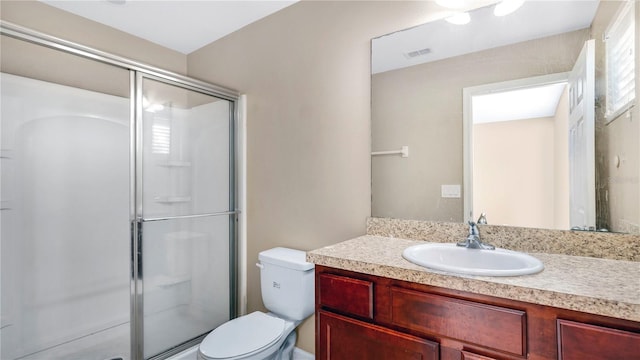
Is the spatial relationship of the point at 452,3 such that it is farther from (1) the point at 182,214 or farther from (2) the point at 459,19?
(1) the point at 182,214

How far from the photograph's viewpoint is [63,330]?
6.26 ft

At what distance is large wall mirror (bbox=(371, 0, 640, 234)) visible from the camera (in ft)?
3.75

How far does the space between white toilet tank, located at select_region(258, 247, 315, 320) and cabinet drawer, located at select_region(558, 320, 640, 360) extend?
115 centimetres

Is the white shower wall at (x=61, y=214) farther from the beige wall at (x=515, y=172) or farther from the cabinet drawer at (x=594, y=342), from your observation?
the cabinet drawer at (x=594, y=342)

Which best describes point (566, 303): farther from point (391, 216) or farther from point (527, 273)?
point (391, 216)

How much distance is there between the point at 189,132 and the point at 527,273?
2038 millimetres

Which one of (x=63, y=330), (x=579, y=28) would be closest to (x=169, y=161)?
(x=63, y=330)

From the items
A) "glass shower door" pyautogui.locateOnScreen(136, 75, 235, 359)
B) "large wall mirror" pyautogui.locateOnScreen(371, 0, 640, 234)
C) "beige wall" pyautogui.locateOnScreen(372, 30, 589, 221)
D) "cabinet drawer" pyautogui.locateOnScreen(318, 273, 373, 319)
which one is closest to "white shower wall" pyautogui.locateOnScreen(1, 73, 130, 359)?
"glass shower door" pyautogui.locateOnScreen(136, 75, 235, 359)

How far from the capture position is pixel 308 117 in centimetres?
196

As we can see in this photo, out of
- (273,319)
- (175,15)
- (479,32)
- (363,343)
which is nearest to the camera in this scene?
(363,343)

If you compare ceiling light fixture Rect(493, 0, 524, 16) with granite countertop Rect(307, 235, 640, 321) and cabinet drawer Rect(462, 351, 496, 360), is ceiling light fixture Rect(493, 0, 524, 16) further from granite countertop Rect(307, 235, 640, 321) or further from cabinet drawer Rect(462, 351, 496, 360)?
cabinet drawer Rect(462, 351, 496, 360)

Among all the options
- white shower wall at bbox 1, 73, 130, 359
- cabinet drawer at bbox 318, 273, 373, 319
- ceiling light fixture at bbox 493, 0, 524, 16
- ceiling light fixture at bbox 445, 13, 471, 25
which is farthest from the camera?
white shower wall at bbox 1, 73, 130, 359

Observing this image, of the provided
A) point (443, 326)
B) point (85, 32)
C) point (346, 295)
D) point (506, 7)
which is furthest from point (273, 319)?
point (85, 32)

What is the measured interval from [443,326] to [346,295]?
1.13ft
